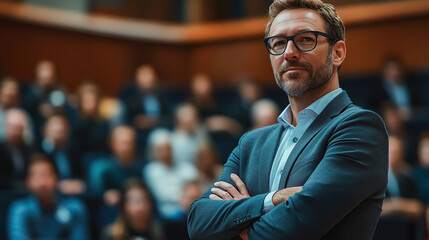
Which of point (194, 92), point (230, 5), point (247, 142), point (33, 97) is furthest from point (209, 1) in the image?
point (247, 142)

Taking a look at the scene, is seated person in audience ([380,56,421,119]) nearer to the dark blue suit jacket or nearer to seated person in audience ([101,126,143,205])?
seated person in audience ([101,126,143,205])

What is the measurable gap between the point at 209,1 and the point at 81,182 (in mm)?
1801

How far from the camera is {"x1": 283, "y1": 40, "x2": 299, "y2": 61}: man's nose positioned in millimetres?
574

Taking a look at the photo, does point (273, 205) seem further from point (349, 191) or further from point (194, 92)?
point (194, 92)

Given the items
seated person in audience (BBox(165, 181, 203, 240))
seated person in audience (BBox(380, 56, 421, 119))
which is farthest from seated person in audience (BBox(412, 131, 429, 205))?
seated person in audience (BBox(165, 181, 203, 240))

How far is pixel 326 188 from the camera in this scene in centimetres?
51

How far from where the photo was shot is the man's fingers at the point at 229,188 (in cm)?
61

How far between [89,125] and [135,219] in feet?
2.27

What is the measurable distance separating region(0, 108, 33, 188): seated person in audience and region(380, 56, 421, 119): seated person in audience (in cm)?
143

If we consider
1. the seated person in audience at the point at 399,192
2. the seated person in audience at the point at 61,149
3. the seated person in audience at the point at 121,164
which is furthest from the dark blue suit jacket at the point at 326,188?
the seated person in audience at the point at 61,149

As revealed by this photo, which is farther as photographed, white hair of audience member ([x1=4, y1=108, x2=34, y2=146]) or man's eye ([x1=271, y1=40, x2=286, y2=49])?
white hair of audience member ([x1=4, y1=108, x2=34, y2=146])

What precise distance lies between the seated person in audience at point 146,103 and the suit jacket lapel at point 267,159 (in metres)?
1.75

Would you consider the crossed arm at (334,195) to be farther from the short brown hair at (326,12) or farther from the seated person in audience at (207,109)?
the seated person in audience at (207,109)

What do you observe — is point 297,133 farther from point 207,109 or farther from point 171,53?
point 171,53
